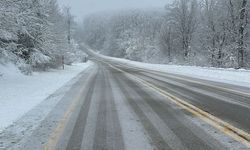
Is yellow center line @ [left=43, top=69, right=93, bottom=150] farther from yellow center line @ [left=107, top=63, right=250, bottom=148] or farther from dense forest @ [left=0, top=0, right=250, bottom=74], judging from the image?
dense forest @ [left=0, top=0, right=250, bottom=74]

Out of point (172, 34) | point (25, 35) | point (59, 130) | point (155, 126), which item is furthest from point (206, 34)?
point (59, 130)

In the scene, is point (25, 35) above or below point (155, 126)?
above

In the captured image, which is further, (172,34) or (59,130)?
(172,34)

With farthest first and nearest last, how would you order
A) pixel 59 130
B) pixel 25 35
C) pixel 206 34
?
1. pixel 206 34
2. pixel 25 35
3. pixel 59 130

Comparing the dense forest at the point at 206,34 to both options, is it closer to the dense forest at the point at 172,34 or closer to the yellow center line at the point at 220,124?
the dense forest at the point at 172,34

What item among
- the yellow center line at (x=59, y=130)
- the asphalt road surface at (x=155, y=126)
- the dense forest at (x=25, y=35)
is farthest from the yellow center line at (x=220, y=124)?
the dense forest at (x=25, y=35)

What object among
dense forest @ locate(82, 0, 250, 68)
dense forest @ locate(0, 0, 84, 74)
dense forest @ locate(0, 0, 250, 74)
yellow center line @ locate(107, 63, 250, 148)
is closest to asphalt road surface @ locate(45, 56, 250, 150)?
yellow center line @ locate(107, 63, 250, 148)

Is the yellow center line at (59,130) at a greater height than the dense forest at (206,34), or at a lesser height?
lesser

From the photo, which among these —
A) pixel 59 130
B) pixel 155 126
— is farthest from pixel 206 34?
pixel 59 130

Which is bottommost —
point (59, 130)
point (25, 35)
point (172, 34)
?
point (59, 130)

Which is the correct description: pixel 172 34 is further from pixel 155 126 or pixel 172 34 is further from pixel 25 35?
pixel 155 126

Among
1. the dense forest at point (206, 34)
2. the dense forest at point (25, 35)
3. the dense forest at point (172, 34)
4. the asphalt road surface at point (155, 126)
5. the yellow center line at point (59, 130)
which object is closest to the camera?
the asphalt road surface at point (155, 126)

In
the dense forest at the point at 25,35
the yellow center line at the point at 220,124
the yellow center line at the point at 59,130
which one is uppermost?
the dense forest at the point at 25,35

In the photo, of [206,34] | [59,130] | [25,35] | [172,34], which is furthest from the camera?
[172,34]
